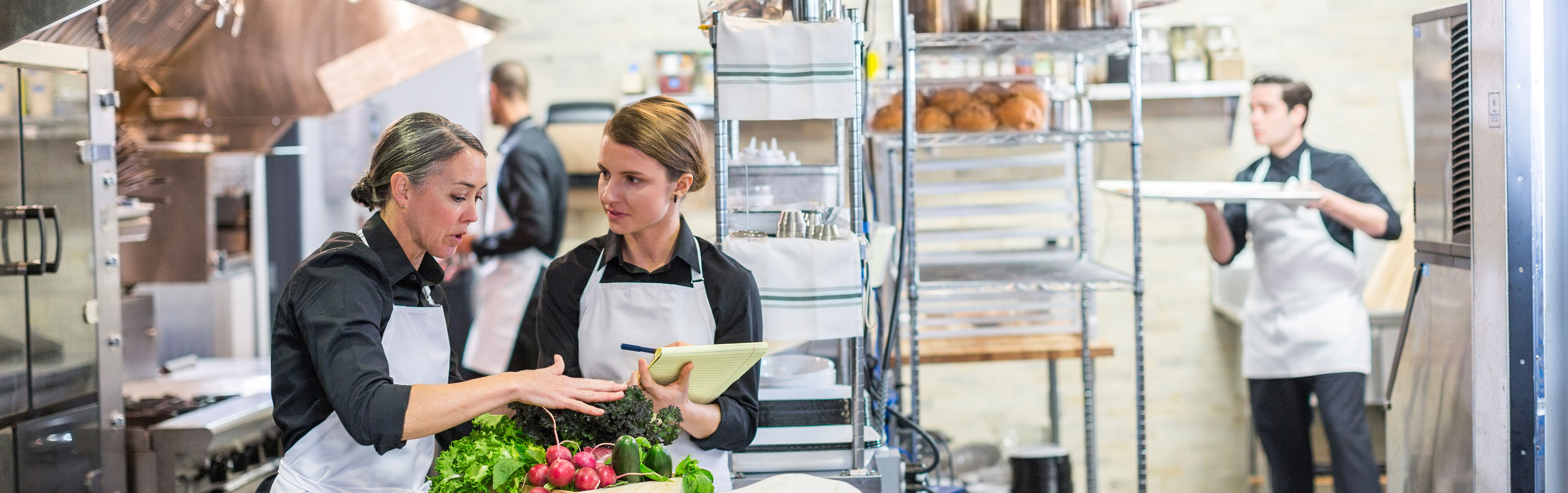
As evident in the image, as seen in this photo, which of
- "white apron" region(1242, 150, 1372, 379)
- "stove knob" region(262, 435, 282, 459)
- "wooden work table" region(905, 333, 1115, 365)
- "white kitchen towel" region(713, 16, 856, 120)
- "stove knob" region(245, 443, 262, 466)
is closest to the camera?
"white kitchen towel" region(713, 16, 856, 120)

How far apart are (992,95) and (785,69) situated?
157 cm

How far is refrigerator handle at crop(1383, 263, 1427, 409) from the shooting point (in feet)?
9.87

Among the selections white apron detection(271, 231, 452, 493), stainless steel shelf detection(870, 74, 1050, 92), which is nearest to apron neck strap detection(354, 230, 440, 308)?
white apron detection(271, 231, 452, 493)

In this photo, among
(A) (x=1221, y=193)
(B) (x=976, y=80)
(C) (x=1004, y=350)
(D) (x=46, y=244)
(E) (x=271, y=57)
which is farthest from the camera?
(C) (x=1004, y=350)

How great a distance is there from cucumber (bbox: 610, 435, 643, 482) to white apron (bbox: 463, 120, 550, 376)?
3.03m

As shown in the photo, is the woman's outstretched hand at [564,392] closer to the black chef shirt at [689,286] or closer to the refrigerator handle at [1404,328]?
the black chef shirt at [689,286]

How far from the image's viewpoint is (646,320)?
191cm

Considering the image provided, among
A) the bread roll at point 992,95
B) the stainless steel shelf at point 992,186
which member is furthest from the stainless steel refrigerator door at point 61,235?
the stainless steel shelf at point 992,186

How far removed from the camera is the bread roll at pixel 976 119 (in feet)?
11.0

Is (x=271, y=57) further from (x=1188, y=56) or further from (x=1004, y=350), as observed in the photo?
(x=1188, y=56)

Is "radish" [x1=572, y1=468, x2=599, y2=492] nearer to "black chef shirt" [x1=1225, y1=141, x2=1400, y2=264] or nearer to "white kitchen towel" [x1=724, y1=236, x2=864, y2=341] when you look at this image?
"white kitchen towel" [x1=724, y1=236, x2=864, y2=341]

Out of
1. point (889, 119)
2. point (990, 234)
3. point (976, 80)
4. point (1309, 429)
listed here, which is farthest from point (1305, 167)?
point (889, 119)

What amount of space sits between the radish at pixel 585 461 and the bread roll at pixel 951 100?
2.20 m

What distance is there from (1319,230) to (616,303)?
8.81 feet
